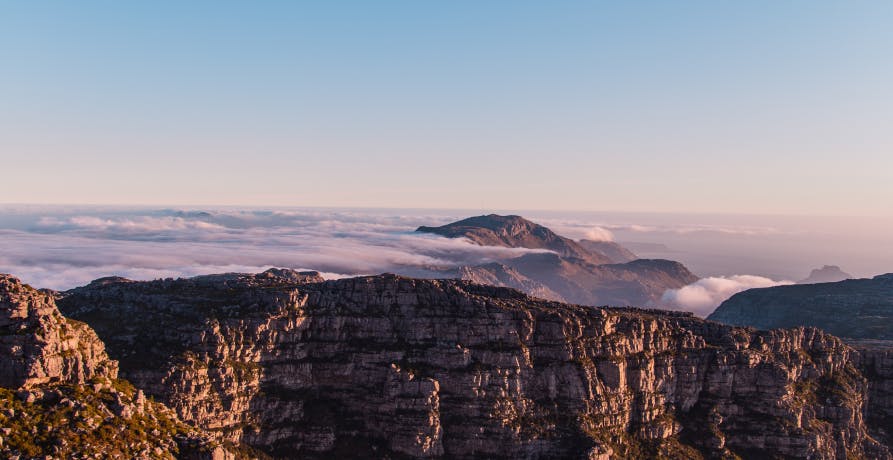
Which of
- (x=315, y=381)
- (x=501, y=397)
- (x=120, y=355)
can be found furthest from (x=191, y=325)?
(x=501, y=397)

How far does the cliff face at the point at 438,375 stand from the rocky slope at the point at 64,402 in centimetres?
3160

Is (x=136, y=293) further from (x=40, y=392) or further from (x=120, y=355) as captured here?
(x=40, y=392)

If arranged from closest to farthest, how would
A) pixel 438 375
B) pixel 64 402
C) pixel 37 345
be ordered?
1. pixel 64 402
2. pixel 37 345
3. pixel 438 375

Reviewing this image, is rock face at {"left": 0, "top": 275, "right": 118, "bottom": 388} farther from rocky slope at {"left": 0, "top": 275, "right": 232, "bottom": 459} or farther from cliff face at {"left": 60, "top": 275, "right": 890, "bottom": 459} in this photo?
cliff face at {"left": 60, "top": 275, "right": 890, "bottom": 459}

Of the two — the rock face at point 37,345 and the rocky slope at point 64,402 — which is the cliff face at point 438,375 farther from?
the rocky slope at point 64,402

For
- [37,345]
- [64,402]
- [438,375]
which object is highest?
[37,345]

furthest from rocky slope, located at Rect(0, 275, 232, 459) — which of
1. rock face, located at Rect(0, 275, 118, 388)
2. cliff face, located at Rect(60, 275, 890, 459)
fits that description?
cliff face, located at Rect(60, 275, 890, 459)

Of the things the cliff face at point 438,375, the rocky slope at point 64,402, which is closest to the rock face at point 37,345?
the rocky slope at point 64,402

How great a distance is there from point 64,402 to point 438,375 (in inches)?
3098

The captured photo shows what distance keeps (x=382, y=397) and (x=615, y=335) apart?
62.3 m

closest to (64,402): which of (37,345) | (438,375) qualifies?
(37,345)

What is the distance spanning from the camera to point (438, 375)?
15288 cm

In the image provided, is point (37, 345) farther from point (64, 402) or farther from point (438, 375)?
point (438, 375)

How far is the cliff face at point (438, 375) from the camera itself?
144 meters
